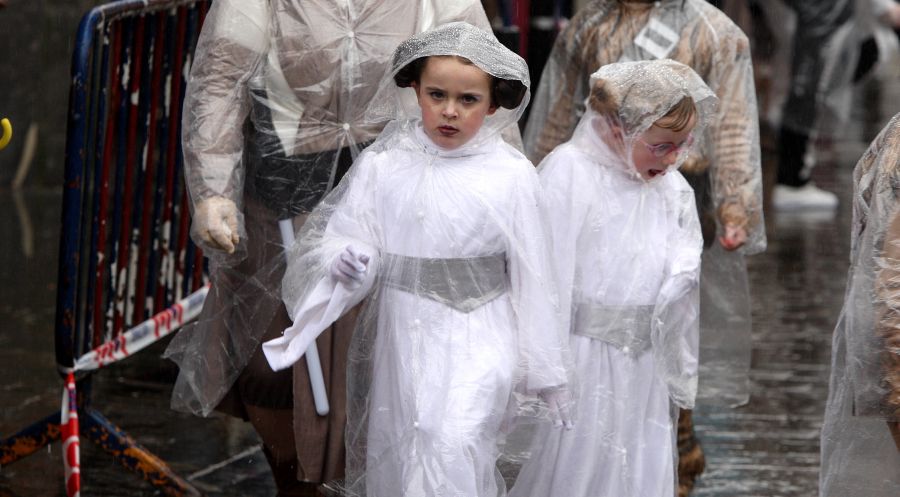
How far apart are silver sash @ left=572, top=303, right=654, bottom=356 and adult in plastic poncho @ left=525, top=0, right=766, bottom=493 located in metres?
0.67

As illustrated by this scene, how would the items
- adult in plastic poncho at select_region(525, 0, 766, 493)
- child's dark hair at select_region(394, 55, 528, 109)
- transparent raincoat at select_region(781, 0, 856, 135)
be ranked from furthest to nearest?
transparent raincoat at select_region(781, 0, 856, 135) < adult in plastic poncho at select_region(525, 0, 766, 493) < child's dark hair at select_region(394, 55, 528, 109)

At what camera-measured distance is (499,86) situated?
4375 millimetres

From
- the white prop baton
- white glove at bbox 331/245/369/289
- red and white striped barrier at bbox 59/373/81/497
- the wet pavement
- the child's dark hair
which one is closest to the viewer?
white glove at bbox 331/245/369/289

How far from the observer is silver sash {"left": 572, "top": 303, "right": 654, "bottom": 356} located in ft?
15.4

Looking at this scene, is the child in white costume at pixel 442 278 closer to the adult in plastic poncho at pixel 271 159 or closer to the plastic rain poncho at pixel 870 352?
the adult in plastic poncho at pixel 271 159

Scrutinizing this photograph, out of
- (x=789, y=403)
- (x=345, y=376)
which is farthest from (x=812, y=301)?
(x=345, y=376)

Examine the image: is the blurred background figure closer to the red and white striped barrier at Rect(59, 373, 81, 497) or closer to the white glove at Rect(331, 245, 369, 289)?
the red and white striped barrier at Rect(59, 373, 81, 497)

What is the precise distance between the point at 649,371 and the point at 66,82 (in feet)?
22.5

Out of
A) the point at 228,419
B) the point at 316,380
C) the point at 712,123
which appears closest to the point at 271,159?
the point at 316,380

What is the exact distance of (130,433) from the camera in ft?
20.5

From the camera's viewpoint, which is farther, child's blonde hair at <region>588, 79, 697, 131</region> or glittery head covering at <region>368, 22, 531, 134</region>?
child's blonde hair at <region>588, 79, 697, 131</region>

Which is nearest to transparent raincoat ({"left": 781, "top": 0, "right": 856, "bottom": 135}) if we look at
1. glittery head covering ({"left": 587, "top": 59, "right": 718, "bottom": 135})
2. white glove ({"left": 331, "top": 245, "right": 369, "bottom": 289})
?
glittery head covering ({"left": 587, "top": 59, "right": 718, "bottom": 135})

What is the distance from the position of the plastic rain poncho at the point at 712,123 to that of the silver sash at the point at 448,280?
1240 millimetres

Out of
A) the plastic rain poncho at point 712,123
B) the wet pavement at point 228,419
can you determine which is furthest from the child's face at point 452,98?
the wet pavement at point 228,419
